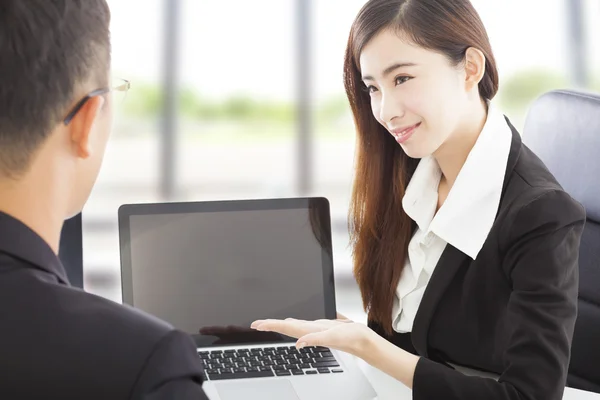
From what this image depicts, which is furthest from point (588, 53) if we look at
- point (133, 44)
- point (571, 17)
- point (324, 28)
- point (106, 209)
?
point (106, 209)

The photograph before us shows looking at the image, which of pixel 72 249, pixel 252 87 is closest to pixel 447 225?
pixel 72 249

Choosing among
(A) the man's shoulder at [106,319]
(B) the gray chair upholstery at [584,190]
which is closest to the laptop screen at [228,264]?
(B) the gray chair upholstery at [584,190]

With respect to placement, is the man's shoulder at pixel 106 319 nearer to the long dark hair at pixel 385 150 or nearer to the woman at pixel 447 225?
the woman at pixel 447 225

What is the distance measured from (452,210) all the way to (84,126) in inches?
33.2

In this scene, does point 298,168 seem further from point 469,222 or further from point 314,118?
point 469,222

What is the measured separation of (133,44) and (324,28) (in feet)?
2.85

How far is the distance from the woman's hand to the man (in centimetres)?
53

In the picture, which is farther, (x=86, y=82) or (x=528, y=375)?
(x=528, y=375)

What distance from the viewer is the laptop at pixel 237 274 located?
135 centimetres

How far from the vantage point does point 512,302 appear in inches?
49.9

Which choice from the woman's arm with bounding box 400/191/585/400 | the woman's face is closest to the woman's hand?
the woman's arm with bounding box 400/191/585/400

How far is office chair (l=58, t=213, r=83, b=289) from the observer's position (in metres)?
1.49

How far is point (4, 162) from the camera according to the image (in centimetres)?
70

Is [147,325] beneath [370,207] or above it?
above
